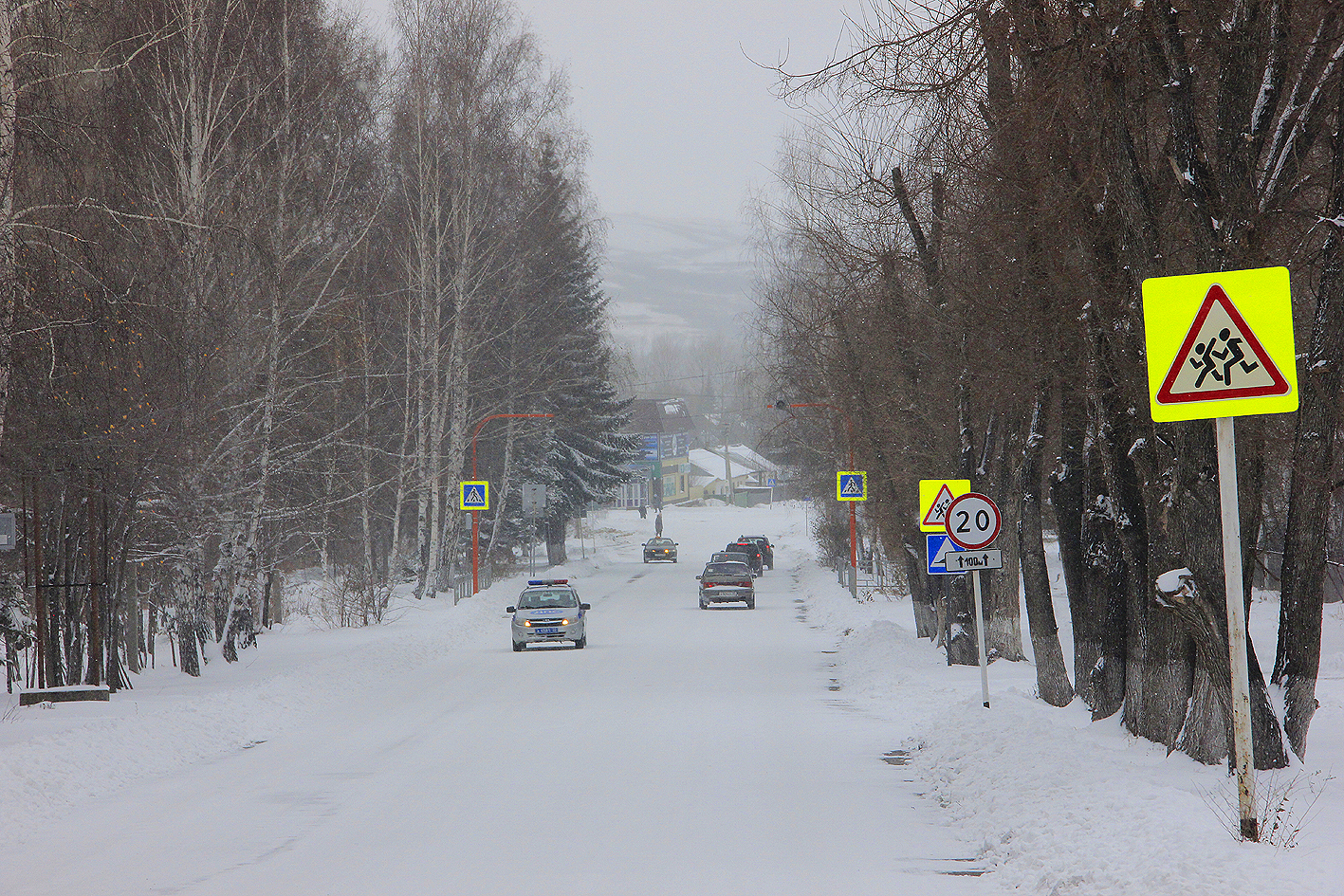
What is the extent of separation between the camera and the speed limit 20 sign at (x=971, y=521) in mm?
15500

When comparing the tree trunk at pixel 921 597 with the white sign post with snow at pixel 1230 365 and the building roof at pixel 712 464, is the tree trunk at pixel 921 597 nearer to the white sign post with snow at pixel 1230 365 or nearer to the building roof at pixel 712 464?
the white sign post with snow at pixel 1230 365

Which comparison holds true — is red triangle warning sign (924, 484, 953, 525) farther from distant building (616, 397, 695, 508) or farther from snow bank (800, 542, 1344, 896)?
distant building (616, 397, 695, 508)

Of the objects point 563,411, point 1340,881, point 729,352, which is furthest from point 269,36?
point 729,352

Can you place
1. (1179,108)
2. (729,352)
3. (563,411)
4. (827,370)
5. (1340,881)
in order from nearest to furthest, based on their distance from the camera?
(1340,881) → (1179,108) → (827,370) → (563,411) → (729,352)

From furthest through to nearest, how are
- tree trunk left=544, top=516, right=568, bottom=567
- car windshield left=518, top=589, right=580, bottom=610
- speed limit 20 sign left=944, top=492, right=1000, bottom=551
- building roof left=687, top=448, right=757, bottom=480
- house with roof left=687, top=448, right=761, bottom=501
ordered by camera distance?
building roof left=687, top=448, right=757, bottom=480, house with roof left=687, top=448, right=761, bottom=501, tree trunk left=544, top=516, right=568, bottom=567, car windshield left=518, top=589, right=580, bottom=610, speed limit 20 sign left=944, top=492, right=1000, bottom=551

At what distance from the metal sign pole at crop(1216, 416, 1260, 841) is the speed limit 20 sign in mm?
8254

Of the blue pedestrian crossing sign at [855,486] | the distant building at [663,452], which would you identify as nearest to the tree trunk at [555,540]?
the blue pedestrian crossing sign at [855,486]

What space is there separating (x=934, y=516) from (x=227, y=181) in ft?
44.1

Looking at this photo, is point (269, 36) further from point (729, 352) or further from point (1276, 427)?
point (729, 352)

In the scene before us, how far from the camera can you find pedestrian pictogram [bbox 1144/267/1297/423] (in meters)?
6.96

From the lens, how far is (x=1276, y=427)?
12672 mm

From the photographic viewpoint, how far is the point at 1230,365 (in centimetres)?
706

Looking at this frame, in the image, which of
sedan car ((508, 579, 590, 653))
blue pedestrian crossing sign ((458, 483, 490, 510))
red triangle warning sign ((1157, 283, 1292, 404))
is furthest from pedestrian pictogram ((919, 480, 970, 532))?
blue pedestrian crossing sign ((458, 483, 490, 510))

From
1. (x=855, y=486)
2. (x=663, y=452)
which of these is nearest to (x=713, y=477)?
(x=663, y=452)
